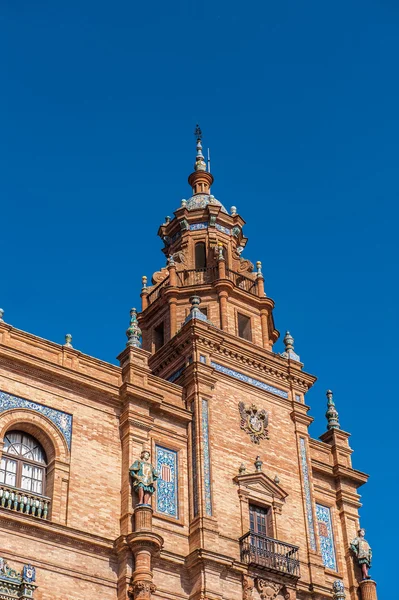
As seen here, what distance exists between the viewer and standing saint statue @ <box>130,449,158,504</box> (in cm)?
3219

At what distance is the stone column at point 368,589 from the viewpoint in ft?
118

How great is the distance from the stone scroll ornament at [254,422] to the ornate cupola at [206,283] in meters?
3.05

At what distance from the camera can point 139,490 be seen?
1267 inches

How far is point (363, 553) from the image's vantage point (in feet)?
121

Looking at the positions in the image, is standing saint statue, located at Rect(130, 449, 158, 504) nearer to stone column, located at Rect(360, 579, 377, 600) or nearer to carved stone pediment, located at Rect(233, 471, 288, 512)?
carved stone pediment, located at Rect(233, 471, 288, 512)

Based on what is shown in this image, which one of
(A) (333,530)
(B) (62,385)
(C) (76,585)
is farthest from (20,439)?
(A) (333,530)

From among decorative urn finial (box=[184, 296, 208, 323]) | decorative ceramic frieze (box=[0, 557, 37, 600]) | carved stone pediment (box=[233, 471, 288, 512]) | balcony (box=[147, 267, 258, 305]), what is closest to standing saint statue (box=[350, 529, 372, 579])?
carved stone pediment (box=[233, 471, 288, 512])

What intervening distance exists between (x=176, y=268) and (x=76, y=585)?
15.3 metres

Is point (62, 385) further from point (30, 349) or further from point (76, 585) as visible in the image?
point (76, 585)

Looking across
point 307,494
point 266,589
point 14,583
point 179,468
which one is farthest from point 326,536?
point 14,583

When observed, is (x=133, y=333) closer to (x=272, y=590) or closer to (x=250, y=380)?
(x=250, y=380)

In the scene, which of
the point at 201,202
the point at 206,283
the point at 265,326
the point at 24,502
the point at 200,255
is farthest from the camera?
the point at 201,202

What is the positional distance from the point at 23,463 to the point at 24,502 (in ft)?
4.52

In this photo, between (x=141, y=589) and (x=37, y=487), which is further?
(x=37, y=487)
